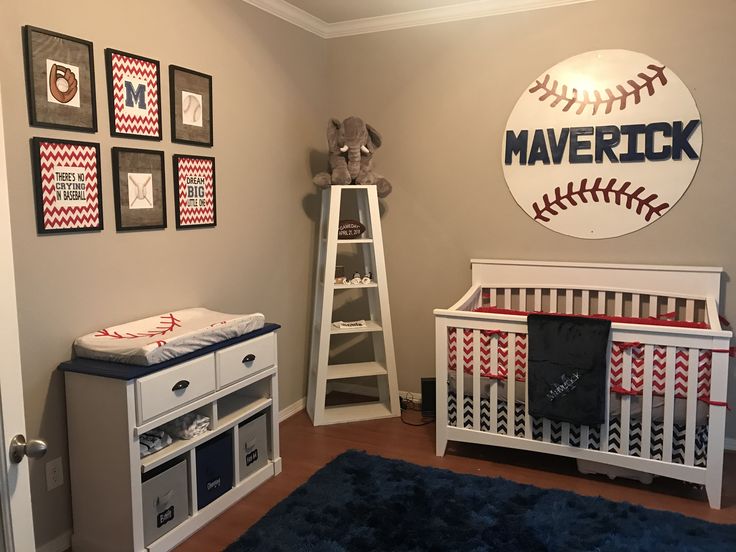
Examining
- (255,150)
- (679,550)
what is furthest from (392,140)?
(679,550)

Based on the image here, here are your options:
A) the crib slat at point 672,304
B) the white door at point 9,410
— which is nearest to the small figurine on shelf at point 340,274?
the crib slat at point 672,304

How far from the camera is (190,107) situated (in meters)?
2.79

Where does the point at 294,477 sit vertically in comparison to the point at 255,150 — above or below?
below

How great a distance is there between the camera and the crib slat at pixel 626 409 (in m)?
2.63

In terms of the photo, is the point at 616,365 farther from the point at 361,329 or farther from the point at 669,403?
the point at 361,329

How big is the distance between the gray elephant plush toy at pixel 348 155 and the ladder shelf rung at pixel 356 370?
43.3 inches

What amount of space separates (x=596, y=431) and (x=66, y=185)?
243 centimetres

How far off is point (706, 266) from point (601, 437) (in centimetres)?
108

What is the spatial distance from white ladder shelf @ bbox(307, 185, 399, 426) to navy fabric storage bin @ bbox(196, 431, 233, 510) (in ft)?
3.14

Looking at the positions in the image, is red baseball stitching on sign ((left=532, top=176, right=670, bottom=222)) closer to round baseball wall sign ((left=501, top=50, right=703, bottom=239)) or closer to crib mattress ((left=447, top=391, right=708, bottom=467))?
round baseball wall sign ((left=501, top=50, right=703, bottom=239))

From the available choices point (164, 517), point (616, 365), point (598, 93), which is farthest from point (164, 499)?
point (598, 93)

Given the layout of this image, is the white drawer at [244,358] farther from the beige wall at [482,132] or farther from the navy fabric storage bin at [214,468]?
the beige wall at [482,132]

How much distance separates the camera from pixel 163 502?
7.29 ft

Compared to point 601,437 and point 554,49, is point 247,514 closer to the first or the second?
point 601,437
